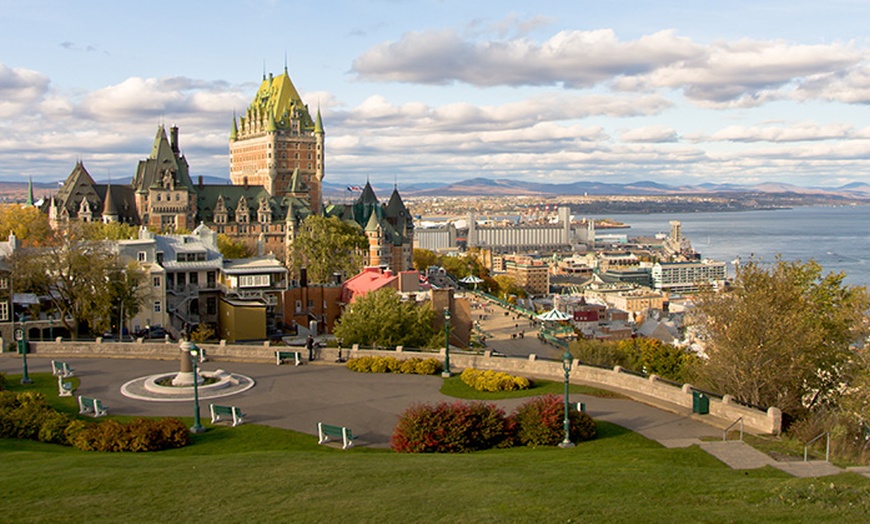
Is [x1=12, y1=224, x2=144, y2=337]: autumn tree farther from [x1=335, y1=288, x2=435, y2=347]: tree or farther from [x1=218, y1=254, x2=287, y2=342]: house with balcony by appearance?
[x1=335, y1=288, x2=435, y2=347]: tree

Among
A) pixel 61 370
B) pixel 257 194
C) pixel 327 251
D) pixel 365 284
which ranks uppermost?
pixel 257 194

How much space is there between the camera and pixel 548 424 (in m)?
21.7

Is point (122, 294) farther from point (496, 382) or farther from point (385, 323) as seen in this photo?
point (496, 382)

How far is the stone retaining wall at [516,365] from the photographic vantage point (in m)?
23.3

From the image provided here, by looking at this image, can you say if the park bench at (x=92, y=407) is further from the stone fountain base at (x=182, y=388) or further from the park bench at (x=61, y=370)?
the park bench at (x=61, y=370)

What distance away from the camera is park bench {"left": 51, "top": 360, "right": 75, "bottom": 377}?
30.6 m

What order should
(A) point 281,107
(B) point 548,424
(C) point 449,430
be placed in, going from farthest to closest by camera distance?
(A) point 281,107 → (B) point 548,424 → (C) point 449,430

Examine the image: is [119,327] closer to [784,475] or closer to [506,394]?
[506,394]

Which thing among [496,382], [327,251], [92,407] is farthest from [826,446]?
[327,251]

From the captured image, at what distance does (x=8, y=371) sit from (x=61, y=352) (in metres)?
3.52

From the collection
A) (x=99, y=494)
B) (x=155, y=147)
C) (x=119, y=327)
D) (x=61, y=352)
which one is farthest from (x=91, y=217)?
(x=99, y=494)

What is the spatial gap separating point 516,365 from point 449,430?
10531 mm

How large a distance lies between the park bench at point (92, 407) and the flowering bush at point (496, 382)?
1188 cm

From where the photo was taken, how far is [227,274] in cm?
5388
